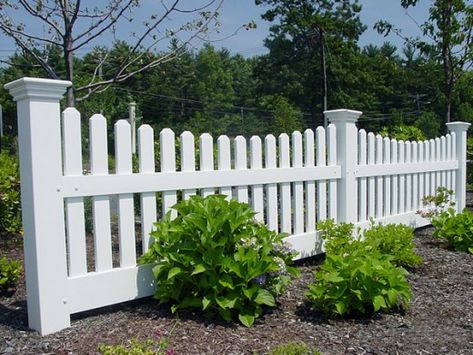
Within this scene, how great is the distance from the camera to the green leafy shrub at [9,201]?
196 inches

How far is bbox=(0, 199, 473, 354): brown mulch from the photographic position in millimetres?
2781

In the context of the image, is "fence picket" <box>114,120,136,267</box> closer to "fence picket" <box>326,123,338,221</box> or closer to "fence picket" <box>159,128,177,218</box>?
"fence picket" <box>159,128,177,218</box>

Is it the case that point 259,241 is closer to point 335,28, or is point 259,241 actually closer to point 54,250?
point 54,250

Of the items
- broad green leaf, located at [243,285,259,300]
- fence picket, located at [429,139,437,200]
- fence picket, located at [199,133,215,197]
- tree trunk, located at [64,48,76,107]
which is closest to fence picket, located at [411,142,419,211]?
fence picket, located at [429,139,437,200]

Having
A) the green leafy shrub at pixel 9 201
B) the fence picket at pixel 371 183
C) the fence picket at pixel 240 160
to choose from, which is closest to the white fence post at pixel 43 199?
the fence picket at pixel 240 160

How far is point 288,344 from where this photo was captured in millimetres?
2672

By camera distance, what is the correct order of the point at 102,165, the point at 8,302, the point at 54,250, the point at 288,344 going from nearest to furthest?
the point at 288,344, the point at 54,250, the point at 102,165, the point at 8,302

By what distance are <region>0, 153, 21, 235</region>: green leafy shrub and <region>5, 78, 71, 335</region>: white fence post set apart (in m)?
2.21

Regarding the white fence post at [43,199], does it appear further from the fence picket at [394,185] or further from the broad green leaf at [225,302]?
the fence picket at [394,185]

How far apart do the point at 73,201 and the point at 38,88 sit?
0.68 metres

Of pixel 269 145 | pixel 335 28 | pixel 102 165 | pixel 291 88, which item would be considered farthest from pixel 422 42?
pixel 291 88

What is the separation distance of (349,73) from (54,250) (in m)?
35.1

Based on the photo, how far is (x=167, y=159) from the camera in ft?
11.6

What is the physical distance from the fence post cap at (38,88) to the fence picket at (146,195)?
67 centimetres
